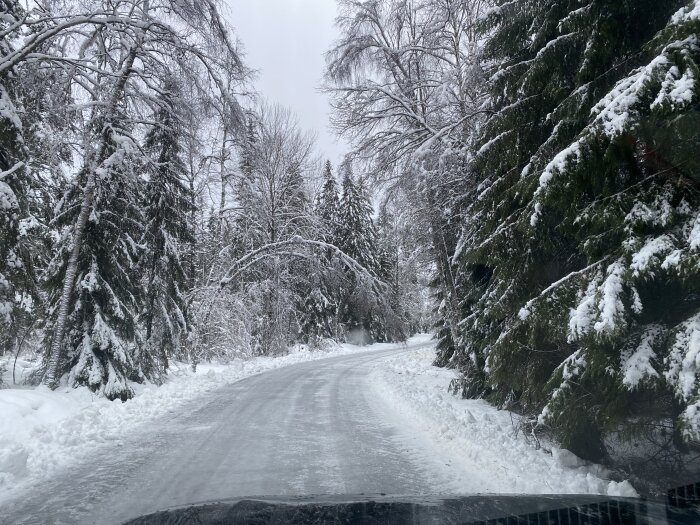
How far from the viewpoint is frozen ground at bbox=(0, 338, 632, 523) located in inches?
192

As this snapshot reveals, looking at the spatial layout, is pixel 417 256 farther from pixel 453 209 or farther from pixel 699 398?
pixel 699 398

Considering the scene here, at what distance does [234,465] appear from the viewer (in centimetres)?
588

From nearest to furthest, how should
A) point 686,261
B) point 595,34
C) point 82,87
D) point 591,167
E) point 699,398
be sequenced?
point 699,398 < point 686,261 < point 591,167 < point 595,34 < point 82,87

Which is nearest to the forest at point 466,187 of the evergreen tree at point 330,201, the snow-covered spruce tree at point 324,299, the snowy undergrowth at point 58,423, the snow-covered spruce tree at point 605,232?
the snow-covered spruce tree at point 605,232

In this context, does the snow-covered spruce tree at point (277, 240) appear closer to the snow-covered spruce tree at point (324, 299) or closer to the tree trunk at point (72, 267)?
the snow-covered spruce tree at point (324, 299)

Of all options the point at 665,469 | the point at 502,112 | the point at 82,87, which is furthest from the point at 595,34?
the point at 82,87

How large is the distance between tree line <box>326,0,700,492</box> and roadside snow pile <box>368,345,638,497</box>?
308 millimetres

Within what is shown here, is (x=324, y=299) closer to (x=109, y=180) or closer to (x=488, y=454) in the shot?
(x=109, y=180)

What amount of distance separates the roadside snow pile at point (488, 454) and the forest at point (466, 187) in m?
0.38

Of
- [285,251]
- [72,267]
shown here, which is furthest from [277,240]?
[72,267]

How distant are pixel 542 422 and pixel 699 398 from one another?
6.15ft

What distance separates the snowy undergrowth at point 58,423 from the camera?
18.4 feet

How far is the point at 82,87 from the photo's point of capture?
984 cm

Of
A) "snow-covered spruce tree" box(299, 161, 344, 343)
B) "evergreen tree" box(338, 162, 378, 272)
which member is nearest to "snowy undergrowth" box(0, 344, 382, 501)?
"snow-covered spruce tree" box(299, 161, 344, 343)
